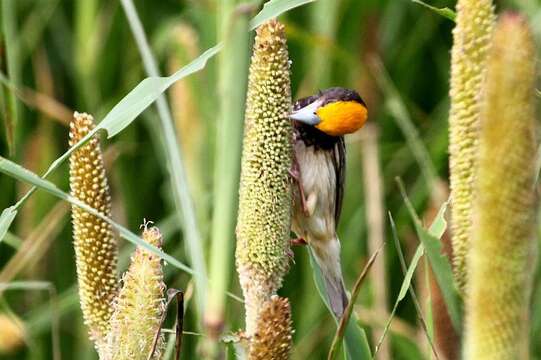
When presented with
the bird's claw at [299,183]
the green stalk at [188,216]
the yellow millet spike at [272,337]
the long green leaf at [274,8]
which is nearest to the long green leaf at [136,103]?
the long green leaf at [274,8]

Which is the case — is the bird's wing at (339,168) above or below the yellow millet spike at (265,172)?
above

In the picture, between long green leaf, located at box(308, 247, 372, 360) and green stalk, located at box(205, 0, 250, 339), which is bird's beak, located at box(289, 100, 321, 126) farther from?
green stalk, located at box(205, 0, 250, 339)

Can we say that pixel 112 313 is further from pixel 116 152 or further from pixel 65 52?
pixel 65 52

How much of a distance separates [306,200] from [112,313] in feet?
4.22

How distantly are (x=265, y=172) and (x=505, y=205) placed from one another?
1.83 ft

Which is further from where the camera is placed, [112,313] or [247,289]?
[247,289]

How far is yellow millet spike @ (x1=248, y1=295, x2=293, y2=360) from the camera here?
1151 mm

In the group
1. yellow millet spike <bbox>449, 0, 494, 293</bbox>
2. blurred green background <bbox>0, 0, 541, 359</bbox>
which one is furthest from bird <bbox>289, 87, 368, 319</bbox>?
yellow millet spike <bbox>449, 0, 494, 293</bbox>

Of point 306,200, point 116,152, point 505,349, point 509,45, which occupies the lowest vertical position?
point 505,349

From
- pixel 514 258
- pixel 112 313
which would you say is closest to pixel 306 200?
pixel 112 313

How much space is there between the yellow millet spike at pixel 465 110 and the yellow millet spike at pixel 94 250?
41cm

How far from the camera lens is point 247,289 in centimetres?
144

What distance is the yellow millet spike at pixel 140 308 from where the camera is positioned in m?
1.11

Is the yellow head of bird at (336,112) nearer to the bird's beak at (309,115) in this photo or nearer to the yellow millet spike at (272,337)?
the bird's beak at (309,115)
